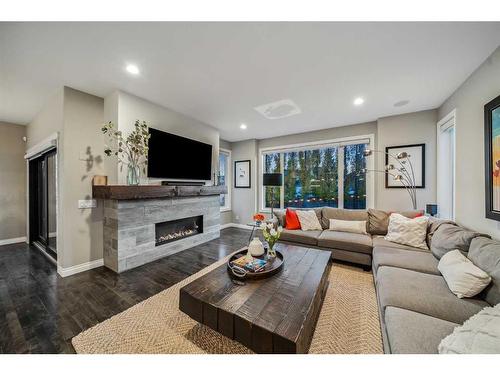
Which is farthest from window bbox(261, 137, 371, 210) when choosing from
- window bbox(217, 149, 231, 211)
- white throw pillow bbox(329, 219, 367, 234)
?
white throw pillow bbox(329, 219, 367, 234)

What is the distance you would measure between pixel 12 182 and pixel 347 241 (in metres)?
6.64

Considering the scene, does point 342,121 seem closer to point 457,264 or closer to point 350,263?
point 350,263

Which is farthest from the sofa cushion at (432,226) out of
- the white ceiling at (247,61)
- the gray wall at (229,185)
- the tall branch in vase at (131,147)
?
the gray wall at (229,185)

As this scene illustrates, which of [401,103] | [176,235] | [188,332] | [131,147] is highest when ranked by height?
[401,103]

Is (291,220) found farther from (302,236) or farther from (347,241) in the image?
(347,241)

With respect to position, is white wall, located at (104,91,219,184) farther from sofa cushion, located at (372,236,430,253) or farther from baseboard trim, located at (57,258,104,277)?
sofa cushion, located at (372,236,430,253)

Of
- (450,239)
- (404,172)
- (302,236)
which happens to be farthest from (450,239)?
(404,172)

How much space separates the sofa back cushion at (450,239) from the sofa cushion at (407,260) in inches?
4.8

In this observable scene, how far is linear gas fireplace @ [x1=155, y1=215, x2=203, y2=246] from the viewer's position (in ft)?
10.5

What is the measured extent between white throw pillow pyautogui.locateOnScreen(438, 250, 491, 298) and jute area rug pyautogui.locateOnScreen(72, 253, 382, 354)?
2.15ft

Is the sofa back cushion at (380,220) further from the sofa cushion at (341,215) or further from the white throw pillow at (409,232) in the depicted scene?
the white throw pillow at (409,232)

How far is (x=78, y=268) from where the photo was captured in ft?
8.48

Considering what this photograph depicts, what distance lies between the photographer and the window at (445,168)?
2.96 meters

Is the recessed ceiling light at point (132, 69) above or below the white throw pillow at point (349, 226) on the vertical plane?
above
